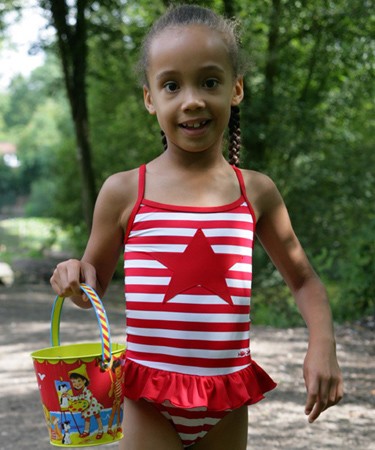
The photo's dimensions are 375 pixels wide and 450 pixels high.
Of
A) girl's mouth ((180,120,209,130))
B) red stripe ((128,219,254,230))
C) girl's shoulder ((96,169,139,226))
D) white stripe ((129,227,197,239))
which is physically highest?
girl's mouth ((180,120,209,130))

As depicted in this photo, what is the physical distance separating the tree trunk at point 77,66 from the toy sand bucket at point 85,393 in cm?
1245

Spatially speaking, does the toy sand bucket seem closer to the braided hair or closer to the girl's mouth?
the girl's mouth

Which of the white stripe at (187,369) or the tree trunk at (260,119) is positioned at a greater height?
the tree trunk at (260,119)

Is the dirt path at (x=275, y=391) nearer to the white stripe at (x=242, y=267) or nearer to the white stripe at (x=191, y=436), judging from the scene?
the white stripe at (x=191, y=436)

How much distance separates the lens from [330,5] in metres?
13.4

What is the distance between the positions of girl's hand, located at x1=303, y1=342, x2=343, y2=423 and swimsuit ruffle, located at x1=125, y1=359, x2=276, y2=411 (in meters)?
0.17

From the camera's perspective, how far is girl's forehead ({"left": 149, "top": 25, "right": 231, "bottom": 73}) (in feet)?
7.09

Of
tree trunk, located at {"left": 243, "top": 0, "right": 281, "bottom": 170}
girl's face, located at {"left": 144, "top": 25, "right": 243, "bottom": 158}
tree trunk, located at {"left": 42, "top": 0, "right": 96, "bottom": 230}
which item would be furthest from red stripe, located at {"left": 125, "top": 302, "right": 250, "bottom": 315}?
tree trunk, located at {"left": 42, "top": 0, "right": 96, "bottom": 230}

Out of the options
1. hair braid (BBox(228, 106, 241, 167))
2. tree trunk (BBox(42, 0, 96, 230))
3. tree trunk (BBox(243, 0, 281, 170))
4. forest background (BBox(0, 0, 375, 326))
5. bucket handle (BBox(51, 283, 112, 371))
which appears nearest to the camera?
bucket handle (BBox(51, 283, 112, 371))

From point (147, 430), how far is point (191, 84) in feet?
3.10

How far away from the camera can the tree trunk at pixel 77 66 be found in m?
13.8

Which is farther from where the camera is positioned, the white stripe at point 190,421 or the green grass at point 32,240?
the green grass at point 32,240

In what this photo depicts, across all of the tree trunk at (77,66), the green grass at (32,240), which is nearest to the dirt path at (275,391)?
the tree trunk at (77,66)

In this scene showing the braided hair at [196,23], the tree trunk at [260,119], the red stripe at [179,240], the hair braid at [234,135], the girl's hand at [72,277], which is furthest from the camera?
the tree trunk at [260,119]
